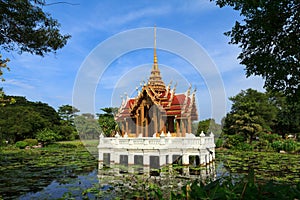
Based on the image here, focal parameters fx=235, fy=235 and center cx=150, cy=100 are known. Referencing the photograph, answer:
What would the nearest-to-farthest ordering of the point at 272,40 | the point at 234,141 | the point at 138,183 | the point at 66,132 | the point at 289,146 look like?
1. the point at 272,40
2. the point at 138,183
3. the point at 289,146
4. the point at 234,141
5. the point at 66,132

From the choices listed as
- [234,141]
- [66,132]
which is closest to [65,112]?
[66,132]

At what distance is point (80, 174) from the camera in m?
11.4

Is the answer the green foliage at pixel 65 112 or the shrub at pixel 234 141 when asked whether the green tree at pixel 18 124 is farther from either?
the shrub at pixel 234 141

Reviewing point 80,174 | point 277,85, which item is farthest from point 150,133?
point 277,85

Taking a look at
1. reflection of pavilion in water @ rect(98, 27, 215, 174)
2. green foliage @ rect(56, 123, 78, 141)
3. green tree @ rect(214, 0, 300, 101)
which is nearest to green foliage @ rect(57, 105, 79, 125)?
green foliage @ rect(56, 123, 78, 141)

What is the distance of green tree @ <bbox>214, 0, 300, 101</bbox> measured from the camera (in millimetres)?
5062

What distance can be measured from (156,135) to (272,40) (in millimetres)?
9952

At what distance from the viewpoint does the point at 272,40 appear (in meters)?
5.51

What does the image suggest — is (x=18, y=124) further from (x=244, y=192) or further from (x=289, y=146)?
(x=244, y=192)

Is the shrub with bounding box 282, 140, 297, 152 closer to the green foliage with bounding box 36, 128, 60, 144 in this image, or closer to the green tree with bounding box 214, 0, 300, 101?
the green tree with bounding box 214, 0, 300, 101

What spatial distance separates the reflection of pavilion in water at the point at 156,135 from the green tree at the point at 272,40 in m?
7.47

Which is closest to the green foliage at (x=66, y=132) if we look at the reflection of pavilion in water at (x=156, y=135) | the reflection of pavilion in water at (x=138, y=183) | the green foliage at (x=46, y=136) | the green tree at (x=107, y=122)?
the green foliage at (x=46, y=136)

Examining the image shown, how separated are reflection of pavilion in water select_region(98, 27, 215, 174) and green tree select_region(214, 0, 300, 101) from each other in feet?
24.5

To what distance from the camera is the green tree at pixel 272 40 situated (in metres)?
5.06
